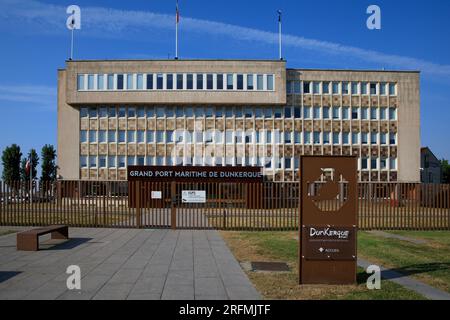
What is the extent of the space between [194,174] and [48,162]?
4397 centimetres

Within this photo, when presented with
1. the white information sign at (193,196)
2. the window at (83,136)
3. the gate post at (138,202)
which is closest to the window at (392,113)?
the window at (83,136)

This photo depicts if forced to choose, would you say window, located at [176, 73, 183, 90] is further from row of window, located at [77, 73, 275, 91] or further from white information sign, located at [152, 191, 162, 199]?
white information sign, located at [152, 191, 162, 199]

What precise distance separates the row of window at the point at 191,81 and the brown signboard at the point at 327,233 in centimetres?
4502

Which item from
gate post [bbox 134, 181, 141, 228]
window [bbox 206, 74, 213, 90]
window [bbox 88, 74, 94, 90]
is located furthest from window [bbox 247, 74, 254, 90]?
gate post [bbox 134, 181, 141, 228]

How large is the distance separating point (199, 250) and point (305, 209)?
621cm

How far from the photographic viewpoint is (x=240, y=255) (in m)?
Result: 15.0

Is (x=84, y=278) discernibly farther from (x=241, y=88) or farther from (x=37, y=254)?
(x=241, y=88)

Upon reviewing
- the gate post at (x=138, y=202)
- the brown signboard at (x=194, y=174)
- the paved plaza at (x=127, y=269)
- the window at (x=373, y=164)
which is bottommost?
the paved plaza at (x=127, y=269)

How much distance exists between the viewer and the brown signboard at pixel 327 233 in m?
10.5

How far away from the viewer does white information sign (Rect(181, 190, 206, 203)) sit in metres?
23.0

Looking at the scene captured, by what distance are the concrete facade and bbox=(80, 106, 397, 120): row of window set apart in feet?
0.40

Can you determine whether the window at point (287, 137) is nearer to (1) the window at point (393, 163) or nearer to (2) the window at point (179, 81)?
(1) the window at point (393, 163)

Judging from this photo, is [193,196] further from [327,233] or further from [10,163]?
[10,163]
